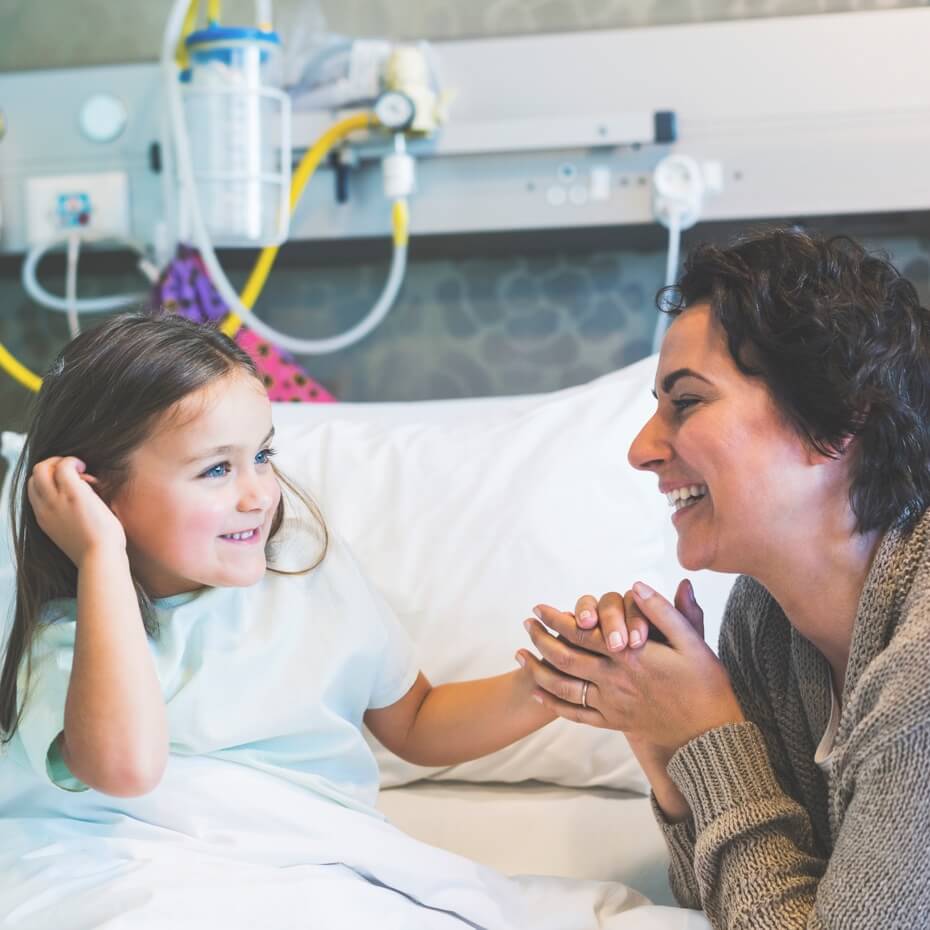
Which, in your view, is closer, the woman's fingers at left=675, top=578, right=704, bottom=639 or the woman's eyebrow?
the woman's eyebrow

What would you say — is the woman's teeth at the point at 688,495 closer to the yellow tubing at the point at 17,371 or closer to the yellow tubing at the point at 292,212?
the yellow tubing at the point at 292,212

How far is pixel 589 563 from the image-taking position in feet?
4.95

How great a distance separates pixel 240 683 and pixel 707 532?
0.50m

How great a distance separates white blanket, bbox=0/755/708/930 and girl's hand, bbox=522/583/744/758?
0.55 feet

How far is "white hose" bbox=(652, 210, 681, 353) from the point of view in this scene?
73.9 inches

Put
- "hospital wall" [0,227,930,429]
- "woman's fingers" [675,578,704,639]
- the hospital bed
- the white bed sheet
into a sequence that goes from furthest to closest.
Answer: "hospital wall" [0,227,930,429] → the hospital bed → the white bed sheet → "woman's fingers" [675,578,704,639]

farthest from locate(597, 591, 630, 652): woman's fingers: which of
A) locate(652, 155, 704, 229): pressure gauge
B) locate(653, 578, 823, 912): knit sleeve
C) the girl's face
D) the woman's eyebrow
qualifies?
locate(652, 155, 704, 229): pressure gauge

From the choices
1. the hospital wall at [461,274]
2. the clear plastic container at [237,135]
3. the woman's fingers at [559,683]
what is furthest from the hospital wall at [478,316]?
the woman's fingers at [559,683]

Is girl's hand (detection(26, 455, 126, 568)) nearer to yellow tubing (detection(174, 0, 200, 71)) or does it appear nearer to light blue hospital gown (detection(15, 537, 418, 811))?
light blue hospital gown (detection(15, 537, 418, 811))

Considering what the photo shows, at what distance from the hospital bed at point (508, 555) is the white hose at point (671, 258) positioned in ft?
1.04

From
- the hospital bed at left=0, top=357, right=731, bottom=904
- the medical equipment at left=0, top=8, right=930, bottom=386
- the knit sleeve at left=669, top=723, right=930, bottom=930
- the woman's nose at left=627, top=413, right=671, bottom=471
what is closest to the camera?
the knit sleeve at left=669, top=723, right=930, bottom=930

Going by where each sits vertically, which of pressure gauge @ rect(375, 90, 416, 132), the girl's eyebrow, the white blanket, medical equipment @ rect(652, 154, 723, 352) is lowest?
the white blanket

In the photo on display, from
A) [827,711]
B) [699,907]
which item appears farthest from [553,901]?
[827,711]

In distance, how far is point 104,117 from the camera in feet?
6.88
